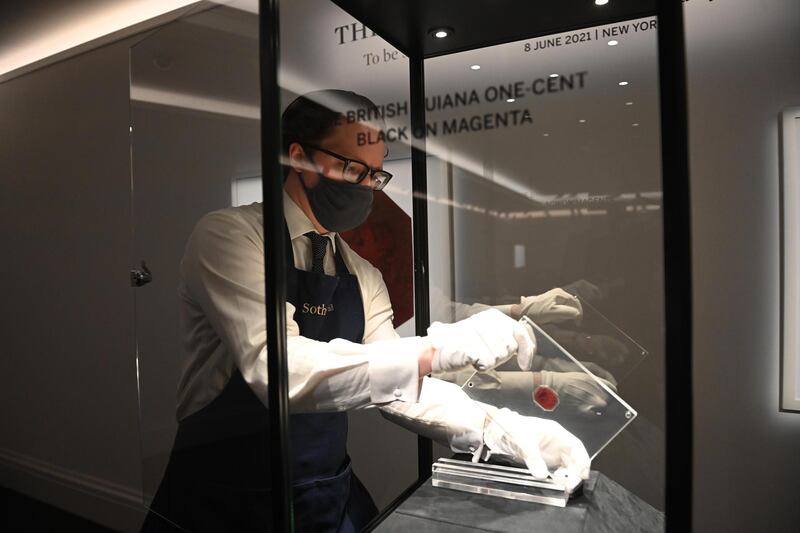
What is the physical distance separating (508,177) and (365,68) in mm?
425

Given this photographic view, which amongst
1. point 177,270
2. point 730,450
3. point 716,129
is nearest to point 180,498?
point 177,270

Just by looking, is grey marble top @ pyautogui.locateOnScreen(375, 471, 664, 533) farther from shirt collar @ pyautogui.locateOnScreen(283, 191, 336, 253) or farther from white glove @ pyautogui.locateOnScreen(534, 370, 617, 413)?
→ shirt collar @ pyautogui.locateOnScreen(283, 191, 336, 253)

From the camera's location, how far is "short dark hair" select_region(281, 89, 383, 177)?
1.27 meters

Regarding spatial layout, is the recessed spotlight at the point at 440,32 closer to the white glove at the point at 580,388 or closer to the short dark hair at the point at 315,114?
the short dark hair at the point at 315,114

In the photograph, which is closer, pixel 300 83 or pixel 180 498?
pixel 300 83

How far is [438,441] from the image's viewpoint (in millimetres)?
1379

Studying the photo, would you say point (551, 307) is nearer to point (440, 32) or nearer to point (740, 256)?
point (440, 32)

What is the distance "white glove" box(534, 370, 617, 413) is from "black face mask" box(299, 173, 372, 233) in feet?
1.81

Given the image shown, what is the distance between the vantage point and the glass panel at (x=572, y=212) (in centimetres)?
100

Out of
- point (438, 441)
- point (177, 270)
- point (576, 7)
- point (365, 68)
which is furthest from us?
point (177, 270)

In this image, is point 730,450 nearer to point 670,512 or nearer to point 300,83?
point 670,512

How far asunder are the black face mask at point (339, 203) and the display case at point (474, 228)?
0.03 metres

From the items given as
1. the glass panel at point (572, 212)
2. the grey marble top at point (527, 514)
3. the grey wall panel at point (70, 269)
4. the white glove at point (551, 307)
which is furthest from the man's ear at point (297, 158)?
the grey wall panel at point (70, 269)

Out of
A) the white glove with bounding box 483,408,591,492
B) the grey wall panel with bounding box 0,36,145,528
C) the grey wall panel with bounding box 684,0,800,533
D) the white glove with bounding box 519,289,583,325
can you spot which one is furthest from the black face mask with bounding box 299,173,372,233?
the grey wall panel with bounding box 0,36,145,528
